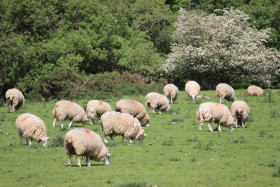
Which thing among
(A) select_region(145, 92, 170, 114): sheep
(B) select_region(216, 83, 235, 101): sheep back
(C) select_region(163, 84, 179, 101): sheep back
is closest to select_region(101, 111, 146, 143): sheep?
(A) select_region(145, 92, 170, 114): sheep

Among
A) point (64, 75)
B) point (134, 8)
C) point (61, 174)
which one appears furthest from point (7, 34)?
point (61, 174)

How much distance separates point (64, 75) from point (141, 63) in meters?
12.6

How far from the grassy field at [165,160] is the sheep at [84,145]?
40 cm

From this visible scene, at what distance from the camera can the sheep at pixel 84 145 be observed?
13836 millimetres

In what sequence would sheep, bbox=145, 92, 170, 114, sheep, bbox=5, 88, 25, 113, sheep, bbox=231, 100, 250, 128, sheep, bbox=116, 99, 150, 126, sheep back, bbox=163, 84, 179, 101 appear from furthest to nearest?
1. sheep back, bbox=163, 84, 179, 101
2. sheep, bbox=5, 88, 25, 113
3. sheep, bbox=145, 92, 170, 114
4. sheep, bbox=116, 99, 150, 126
5. sheep, bbox=231, 100, 250, 128

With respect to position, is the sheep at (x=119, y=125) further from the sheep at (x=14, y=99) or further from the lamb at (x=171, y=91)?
the lamb at (x=171, y=91)

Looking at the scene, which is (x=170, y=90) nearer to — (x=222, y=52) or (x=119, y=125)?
(x=222, y=52)

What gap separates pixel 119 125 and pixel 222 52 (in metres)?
31.3

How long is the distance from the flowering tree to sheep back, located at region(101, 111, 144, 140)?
3026cm

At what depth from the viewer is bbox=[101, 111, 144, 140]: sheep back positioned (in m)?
18.1

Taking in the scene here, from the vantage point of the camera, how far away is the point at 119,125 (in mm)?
18141

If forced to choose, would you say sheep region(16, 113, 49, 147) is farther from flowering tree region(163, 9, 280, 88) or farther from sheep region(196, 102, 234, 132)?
flowering tree region(163, 9, 280, 88)

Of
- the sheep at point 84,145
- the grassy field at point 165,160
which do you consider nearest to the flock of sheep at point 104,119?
the sheep at point 84,145

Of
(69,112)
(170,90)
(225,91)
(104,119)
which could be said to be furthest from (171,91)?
(104,119)
